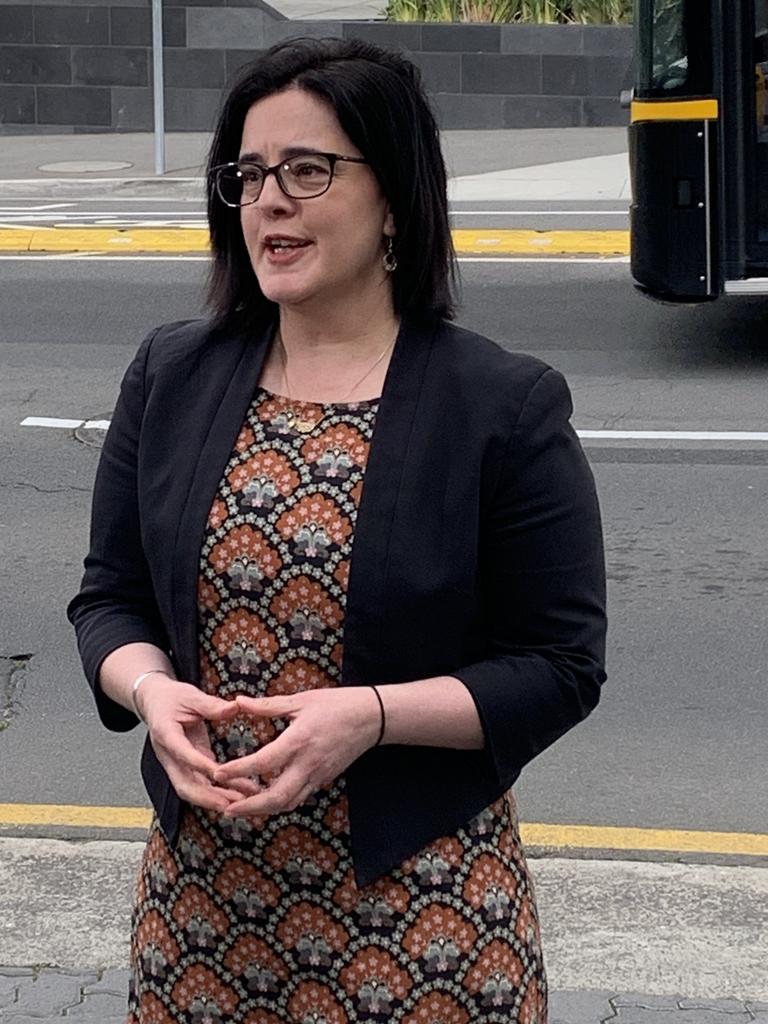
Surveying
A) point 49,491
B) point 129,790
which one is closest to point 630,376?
point 49,491

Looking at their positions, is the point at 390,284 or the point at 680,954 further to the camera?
the point at 680,954

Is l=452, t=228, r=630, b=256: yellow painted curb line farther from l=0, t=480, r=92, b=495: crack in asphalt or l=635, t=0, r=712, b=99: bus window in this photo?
l=0, t=480, r=92, b=495: crack in asphalt

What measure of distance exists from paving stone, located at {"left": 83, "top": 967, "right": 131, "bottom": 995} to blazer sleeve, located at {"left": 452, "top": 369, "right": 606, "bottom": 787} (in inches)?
66.6

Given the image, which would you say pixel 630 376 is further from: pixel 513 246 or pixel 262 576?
pixel 262 576

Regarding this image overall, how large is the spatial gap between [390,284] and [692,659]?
143 inches

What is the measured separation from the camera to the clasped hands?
2111 millimetres

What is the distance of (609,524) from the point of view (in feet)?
24.0

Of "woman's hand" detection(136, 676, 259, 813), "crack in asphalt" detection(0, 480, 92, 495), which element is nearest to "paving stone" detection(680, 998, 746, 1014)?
"woman's hand" detection(136, 676, 259, 813)

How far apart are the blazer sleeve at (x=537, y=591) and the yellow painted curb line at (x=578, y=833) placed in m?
2.29

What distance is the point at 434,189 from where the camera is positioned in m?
2.37

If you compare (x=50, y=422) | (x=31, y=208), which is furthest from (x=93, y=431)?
(x=31, y=208)

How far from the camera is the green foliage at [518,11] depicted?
2108cm

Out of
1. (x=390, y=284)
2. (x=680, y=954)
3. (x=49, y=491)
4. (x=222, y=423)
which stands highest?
(x=390, y=284)

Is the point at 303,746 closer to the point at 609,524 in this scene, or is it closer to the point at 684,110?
the point at 609,524
